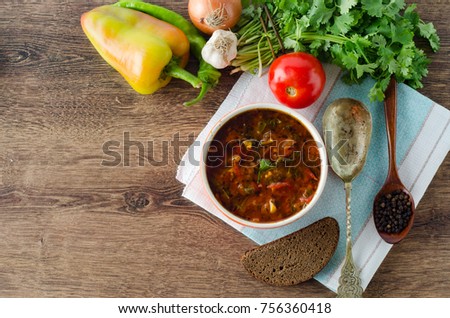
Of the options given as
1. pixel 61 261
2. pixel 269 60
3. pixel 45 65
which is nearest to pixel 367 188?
pixel 269 60

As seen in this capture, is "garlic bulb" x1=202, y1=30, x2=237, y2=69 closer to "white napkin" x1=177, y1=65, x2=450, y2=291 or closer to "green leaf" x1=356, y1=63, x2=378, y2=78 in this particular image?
"white napkin" x1=177, y1=65, x2=450, y2=291

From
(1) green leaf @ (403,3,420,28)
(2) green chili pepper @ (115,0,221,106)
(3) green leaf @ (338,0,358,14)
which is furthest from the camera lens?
(2) green chili pepper @ (115,0,221,106)

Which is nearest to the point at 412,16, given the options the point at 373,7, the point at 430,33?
the point at 430,33

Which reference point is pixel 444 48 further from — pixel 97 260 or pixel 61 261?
pixel 61 261

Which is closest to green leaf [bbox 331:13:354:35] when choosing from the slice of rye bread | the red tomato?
the red tomato

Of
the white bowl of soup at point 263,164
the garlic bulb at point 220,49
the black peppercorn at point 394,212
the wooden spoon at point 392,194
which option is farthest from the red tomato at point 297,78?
the black peppercorn at point 394,212
